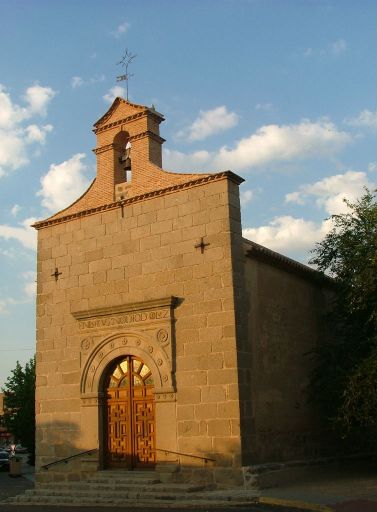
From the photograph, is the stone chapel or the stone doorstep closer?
the stone doorstep

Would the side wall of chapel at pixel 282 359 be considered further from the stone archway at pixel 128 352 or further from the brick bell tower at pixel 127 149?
the brick bell tower at pixel 127 149

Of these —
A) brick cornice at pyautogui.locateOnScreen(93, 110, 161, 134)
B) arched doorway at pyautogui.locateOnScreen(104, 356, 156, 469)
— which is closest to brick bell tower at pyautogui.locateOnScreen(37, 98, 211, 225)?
brick cornice at pyautogui.locateOnScreen(93, 110, 161, 134)

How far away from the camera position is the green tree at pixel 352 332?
43.3 ft

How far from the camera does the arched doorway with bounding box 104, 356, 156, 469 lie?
13.1 meters

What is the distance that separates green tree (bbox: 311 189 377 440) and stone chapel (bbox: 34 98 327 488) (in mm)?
634

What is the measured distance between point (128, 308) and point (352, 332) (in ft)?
17.9

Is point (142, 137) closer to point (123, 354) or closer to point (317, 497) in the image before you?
point (123, 354)

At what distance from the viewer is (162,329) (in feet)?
42.7

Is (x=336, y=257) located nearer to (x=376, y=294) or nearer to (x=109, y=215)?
(x=376, y=294)

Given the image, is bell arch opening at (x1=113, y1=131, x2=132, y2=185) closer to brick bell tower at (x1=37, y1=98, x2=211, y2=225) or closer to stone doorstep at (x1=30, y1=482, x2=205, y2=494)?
brick bell tower at (x1=37, y1=98, x2=211, y2=225)

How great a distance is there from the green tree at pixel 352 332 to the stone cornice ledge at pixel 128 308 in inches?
160

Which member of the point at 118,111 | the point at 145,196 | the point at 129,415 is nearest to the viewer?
the point at 129,415

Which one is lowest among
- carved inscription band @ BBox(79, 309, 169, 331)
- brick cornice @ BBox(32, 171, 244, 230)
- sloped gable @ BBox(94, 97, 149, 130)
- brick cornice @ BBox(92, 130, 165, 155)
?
carved inscription band @ BBox(79, 309, 169, 331)

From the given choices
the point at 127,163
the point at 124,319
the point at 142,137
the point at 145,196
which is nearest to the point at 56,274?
the point at 124,319
